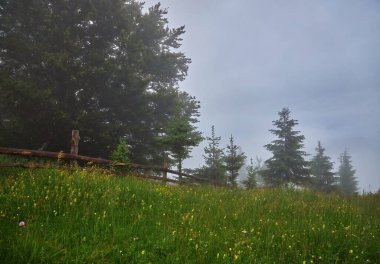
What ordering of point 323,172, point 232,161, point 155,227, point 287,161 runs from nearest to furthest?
point 155,227
point 232,161
point 287,161
point 323,172

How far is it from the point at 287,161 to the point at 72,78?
70.2 ft

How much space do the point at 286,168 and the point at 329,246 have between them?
23005 millimetres

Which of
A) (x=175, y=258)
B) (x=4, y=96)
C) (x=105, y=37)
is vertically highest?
(x=105, y=37)

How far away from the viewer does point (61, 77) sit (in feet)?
56.1

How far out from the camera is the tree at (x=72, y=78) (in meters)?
15.9

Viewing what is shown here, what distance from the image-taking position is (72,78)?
16.2m

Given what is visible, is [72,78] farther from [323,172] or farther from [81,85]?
[323,172]

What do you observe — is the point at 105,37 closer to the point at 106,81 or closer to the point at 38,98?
the point at 106,81

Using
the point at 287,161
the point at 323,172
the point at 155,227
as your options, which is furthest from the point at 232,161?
the point at 323,172

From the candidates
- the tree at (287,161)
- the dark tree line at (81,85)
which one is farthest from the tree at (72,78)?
the tree at (287,161)

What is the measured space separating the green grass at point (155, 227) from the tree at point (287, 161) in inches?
753

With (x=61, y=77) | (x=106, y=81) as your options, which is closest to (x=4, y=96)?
(x=61, y=77)

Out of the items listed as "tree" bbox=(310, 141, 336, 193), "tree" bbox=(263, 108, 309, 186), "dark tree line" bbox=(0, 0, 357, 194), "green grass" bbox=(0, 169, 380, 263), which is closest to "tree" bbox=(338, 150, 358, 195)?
"tree" bbox=(310, 141, 336, 193)

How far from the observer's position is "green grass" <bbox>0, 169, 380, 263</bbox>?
4.98 meters
